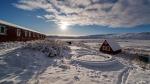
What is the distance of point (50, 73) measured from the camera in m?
9.02

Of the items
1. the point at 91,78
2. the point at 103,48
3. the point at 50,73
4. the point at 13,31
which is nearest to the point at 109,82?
the point at 91,78

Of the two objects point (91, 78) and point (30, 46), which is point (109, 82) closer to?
point (91, 78)

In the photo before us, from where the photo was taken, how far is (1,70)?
26.7ft

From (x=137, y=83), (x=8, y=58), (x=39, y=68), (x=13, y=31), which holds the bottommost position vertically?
(x=137, y=83)

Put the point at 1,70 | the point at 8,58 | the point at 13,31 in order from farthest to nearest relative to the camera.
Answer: the point at 13,31 < the point at 8,58 < the point at 1,70

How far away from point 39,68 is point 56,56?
426 cm

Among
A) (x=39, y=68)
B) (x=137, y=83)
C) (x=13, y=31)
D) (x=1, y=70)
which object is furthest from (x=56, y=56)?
(x=13, y=31)

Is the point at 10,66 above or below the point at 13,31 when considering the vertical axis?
below

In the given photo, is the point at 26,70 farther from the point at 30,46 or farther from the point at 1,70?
the point at 30,46

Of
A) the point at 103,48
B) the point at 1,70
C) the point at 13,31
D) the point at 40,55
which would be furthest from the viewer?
the point at 103,48

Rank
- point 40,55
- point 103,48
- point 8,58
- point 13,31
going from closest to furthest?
point 8,58 < point 40,55 < point 13,31 < point 103,48

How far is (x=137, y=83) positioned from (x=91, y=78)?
9.07 ft

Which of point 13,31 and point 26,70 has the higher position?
point 13,31

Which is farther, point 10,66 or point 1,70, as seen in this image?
point 10,66
